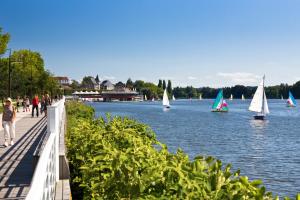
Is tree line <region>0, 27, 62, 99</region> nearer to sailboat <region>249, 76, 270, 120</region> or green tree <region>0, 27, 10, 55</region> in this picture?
green tree <region>0, 27, 10, 55</region>

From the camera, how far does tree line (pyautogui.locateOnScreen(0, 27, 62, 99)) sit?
54.8 metres

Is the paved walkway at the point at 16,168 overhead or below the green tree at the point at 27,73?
below

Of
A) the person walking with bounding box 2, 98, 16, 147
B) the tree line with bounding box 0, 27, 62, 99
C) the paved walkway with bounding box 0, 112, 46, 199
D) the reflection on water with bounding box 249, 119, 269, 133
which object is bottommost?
the reflection on water with bounding box 249, 119, 269, 133

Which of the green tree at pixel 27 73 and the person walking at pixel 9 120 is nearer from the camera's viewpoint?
the person walking at pixel 9 120

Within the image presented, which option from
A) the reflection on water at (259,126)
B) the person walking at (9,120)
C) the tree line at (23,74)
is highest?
the tree line at (23,74)

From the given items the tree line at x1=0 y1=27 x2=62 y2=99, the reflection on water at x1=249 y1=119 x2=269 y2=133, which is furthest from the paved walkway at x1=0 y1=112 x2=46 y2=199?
the reflection on water at x1=249 y1=119 x2=269 y2=133

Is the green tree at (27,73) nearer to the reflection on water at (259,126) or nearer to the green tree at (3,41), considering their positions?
the green tree at (3,41)

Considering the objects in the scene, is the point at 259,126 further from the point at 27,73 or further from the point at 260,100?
the point at 27,73

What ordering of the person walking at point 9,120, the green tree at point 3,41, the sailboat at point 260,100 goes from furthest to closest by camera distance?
the sailboat at point 260,100 < the green tree at point 3,41 < the person walking at point 9,120

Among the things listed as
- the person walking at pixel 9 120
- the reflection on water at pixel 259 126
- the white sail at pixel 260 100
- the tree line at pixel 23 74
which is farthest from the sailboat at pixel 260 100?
the person walking at pixel 9 120

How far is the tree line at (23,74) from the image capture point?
5478 cm

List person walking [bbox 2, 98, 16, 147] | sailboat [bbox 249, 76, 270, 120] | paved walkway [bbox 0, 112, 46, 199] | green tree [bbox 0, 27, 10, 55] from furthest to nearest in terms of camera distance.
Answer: sailboat [bbox 249, 76, 270, 120] → green tree [bbox 0, 27, 10, 55] → person walking [bbox 2, 98, 16, 147] → paved walkway [bbox 0, 112, 46, 199]

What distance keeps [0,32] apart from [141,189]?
5159 centimetres

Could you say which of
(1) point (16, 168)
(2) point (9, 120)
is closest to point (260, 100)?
(2) point (9, 120)
